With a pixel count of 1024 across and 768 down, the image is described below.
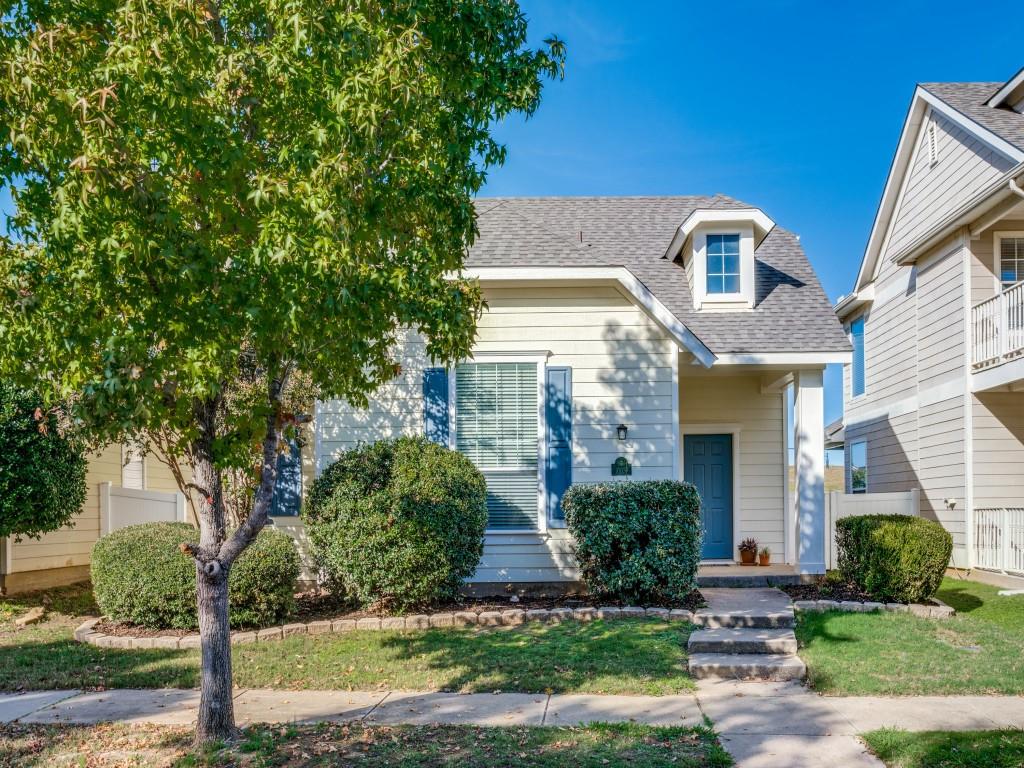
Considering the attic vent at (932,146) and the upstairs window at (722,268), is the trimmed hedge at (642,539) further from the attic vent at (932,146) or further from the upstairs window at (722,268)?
the attic vent at (932,146)

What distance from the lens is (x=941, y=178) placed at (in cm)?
1435

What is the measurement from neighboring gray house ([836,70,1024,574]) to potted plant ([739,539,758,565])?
11.5 feet

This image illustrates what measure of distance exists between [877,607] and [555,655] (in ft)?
13.3

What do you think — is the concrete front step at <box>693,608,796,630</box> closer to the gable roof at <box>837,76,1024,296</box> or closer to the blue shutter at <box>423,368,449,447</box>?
the blue shutter at <box>423,368,449,447</box>

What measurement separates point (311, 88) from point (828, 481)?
41309mm

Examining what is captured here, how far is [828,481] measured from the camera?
41250mm

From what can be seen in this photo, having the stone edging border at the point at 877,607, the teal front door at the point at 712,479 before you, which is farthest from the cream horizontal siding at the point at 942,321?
the stone edging border at the point at 877,607

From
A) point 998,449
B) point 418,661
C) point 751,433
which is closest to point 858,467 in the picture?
point 998,449

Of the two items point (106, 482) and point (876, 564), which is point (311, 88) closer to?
point (876, 564)

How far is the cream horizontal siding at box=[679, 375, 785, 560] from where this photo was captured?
1237cm

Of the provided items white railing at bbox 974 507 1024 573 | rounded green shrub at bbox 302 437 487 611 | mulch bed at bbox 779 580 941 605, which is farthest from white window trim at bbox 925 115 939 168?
rounded green shrub at bbox 302 437 487 611

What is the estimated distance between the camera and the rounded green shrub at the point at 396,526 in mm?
8172

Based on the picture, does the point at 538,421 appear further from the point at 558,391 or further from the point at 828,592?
the point at 828,592

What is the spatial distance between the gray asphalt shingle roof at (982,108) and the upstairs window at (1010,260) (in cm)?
170
